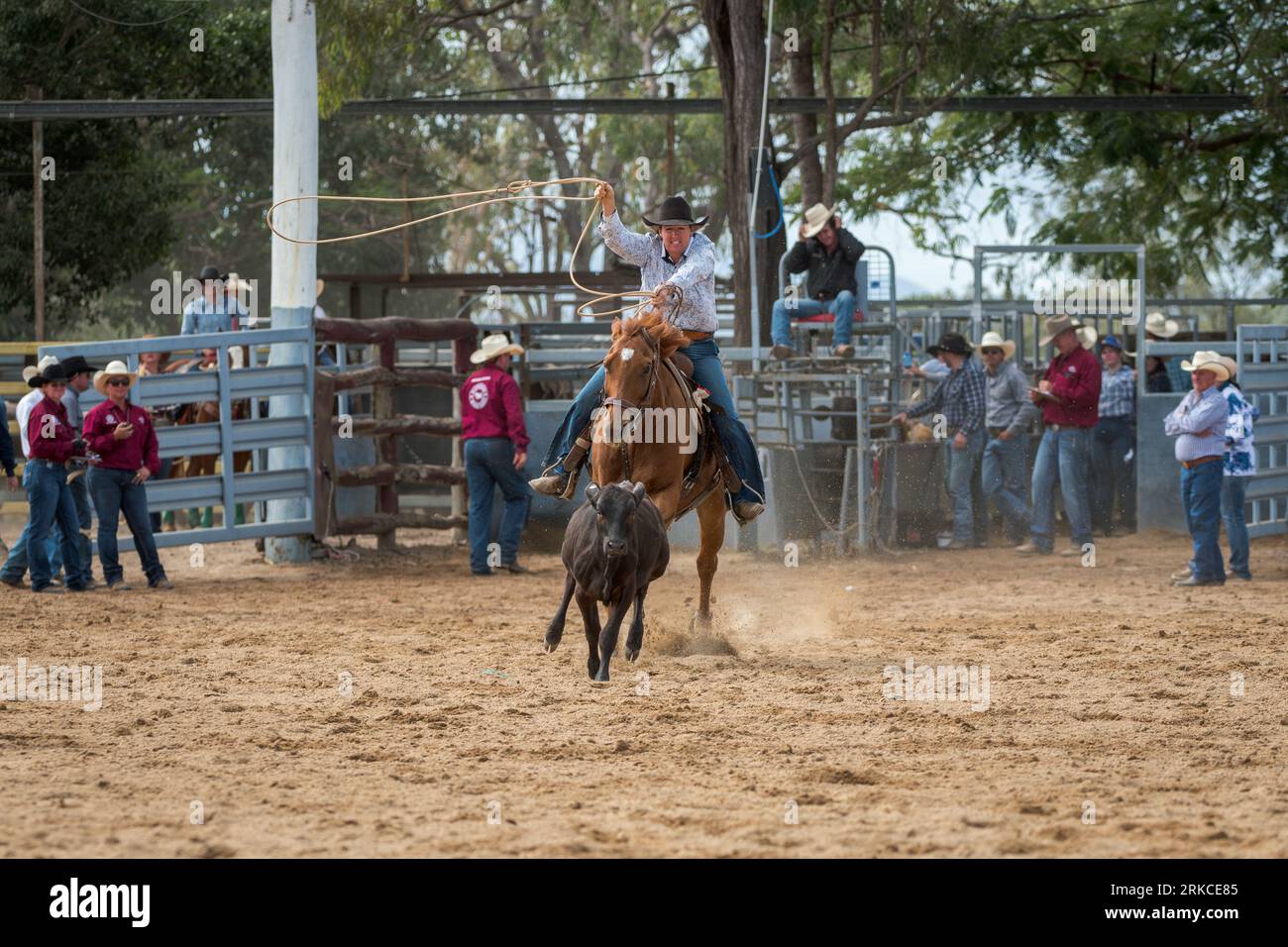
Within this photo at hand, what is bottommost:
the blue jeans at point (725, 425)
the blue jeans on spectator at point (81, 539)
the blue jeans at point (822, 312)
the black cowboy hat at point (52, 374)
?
the blue jeans on spectator at point (81, 539)

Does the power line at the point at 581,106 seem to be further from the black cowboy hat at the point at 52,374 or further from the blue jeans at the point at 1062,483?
the black cowboy hat at the point at 52,374

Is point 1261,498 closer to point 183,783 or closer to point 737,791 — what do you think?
point 737,791

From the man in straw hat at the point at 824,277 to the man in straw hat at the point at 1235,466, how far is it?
11.9 feet

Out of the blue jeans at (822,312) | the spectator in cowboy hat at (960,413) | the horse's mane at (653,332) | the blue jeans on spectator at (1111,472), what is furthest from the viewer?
the blue jeans on spectator at (1111,472)

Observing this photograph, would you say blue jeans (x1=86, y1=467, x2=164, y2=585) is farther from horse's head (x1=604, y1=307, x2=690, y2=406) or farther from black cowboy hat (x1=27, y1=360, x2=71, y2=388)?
horse's head (x1=604, y1=307, x2=690, y2=406)

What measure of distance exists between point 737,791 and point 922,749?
119 centimetres

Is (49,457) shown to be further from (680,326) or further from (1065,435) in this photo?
(1065,435)

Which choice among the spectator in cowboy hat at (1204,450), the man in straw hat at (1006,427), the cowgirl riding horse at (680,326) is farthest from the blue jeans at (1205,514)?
the cowgirl riding horse at (680,326)

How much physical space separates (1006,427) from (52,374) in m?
9.02

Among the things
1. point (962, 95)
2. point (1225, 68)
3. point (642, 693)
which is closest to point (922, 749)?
point (642, 693)

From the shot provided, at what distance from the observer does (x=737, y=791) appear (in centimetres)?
619

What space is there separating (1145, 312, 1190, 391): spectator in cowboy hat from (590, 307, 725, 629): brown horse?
10525 mm

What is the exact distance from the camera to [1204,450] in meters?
13.0

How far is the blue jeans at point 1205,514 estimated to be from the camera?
13.1m
